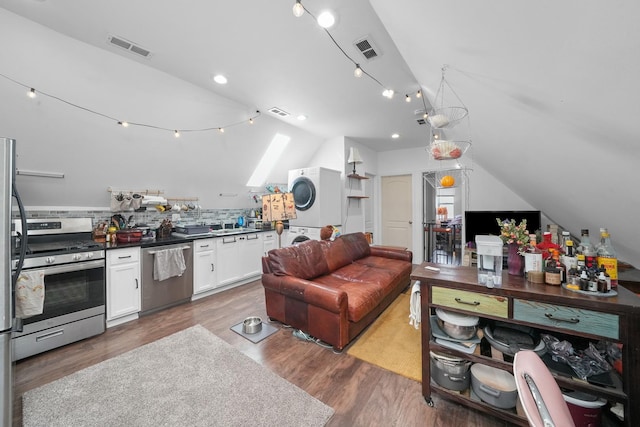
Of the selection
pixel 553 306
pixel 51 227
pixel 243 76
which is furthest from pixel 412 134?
pixel 51 227

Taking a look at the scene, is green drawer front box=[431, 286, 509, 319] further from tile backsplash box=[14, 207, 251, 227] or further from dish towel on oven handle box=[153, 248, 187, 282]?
tile backsplash box=[14, 207, 251, 227]

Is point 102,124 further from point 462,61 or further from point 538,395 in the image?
point 538,395

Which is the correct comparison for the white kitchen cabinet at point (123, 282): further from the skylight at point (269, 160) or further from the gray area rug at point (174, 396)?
the skylight at point (269, 160)

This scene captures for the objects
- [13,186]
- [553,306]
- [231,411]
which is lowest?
[231,411]

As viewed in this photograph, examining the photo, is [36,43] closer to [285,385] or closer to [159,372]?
[159,372]

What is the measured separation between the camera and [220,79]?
2.84 meters

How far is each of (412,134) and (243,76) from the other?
3421 millimetres

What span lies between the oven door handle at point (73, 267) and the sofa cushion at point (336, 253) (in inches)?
100

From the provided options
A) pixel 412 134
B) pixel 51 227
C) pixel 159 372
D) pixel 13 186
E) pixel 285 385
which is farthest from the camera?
pixel 412 134

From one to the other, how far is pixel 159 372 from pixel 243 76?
306 centimetres

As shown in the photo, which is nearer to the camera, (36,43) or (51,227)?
(36,43)

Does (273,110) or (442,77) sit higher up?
(273,110)

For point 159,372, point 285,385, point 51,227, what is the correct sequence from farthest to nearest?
1. point 51,227
2. point 159,372
3. point 285,385

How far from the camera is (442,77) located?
2.00 m
